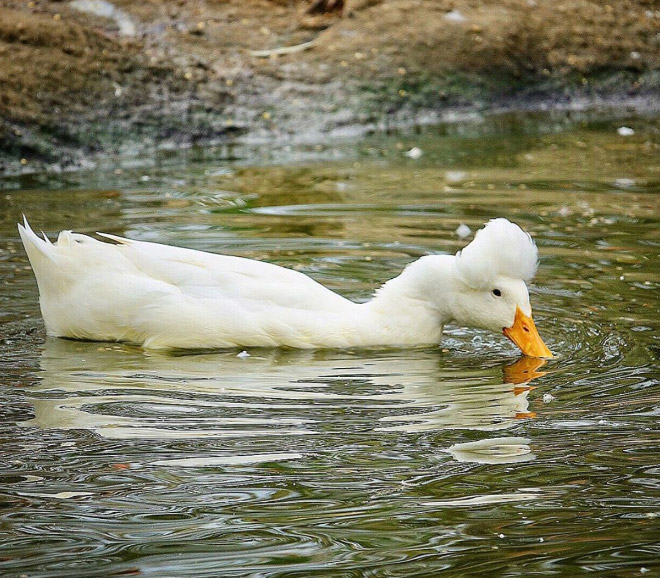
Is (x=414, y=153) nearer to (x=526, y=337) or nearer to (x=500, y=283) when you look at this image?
(x=500, y=283)

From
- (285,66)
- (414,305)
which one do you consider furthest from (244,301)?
(285,66)

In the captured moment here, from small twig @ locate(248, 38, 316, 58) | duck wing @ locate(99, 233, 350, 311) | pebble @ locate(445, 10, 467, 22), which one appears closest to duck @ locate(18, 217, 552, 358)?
duck wing @ locate(99, 233, 350, 311)

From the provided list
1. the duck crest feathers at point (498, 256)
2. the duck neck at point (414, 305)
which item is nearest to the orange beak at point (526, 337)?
the duck crest feathers at point (498, 256)

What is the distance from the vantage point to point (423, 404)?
5.22m

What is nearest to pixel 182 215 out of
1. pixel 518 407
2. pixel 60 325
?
pixel 60 325

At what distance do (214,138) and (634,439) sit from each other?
8002 millimetres

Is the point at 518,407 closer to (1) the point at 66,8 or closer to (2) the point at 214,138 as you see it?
(2) the point at 214,138

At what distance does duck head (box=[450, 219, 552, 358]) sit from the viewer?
19.1 ft

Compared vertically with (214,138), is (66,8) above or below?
above

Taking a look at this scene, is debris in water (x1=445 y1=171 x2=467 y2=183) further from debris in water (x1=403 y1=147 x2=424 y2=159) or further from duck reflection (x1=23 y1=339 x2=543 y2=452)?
duck reflection (x1=23 y1=339 x2=543 y2=452)

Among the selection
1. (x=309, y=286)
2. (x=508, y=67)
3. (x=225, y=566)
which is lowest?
(x=225, y=566)

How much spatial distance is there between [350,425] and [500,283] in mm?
1440

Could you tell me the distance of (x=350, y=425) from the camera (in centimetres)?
484

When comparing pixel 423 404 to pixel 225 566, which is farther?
pixel 423 404
